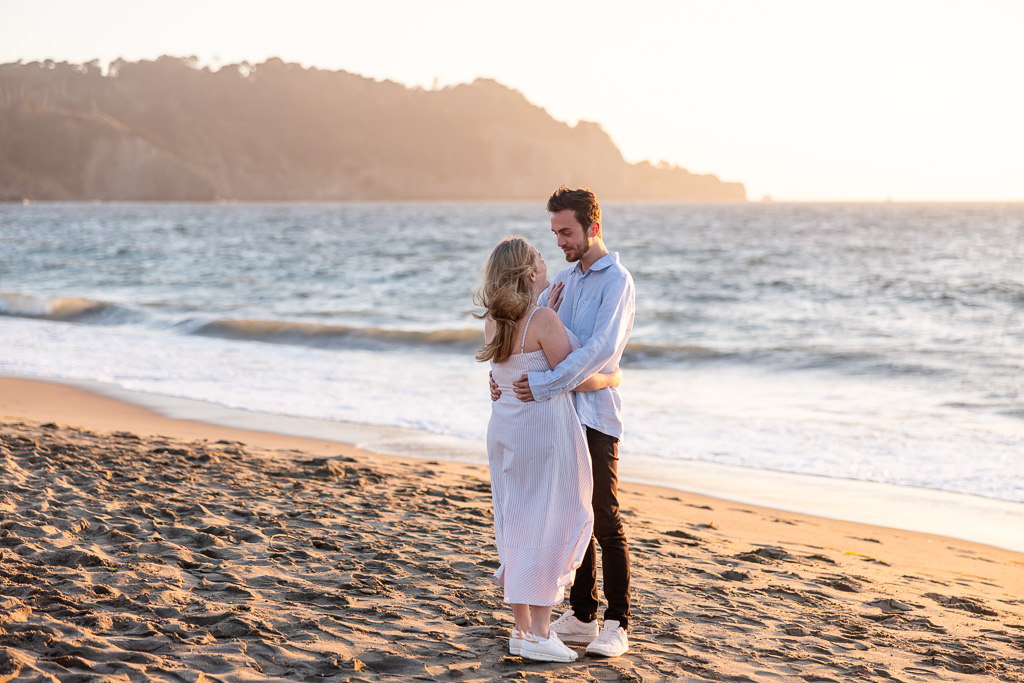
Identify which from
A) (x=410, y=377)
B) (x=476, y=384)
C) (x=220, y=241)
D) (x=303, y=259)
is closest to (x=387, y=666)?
(x=476, y=384)

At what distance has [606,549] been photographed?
3.55 metres

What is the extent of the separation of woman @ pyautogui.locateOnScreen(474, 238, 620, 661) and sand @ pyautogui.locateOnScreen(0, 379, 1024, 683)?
0.40 meters

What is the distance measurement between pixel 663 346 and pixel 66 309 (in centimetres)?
1445

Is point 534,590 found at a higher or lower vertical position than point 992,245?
lower

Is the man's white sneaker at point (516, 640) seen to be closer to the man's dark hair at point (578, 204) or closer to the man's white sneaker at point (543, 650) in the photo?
the man's white sneaker at point (543, 650)

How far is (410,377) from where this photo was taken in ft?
41.2

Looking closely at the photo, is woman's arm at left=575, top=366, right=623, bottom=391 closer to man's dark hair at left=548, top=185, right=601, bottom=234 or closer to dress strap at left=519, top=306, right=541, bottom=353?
dress strap at left=519, top=306, right=541, bottom=353

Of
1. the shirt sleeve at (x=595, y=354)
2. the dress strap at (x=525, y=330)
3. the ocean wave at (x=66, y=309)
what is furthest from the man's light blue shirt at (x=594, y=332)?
the ocean wave at (x=66, y=309)

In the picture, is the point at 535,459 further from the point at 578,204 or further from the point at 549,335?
the point at 578,204

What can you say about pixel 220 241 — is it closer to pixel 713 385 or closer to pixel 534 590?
pixel 713 385

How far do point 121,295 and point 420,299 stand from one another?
8451 millimetres

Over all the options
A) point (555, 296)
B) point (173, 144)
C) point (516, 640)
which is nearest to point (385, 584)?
point (516, 640)

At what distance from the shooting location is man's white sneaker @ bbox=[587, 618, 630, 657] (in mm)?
3557

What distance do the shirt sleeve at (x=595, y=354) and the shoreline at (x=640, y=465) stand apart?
3.86 m
